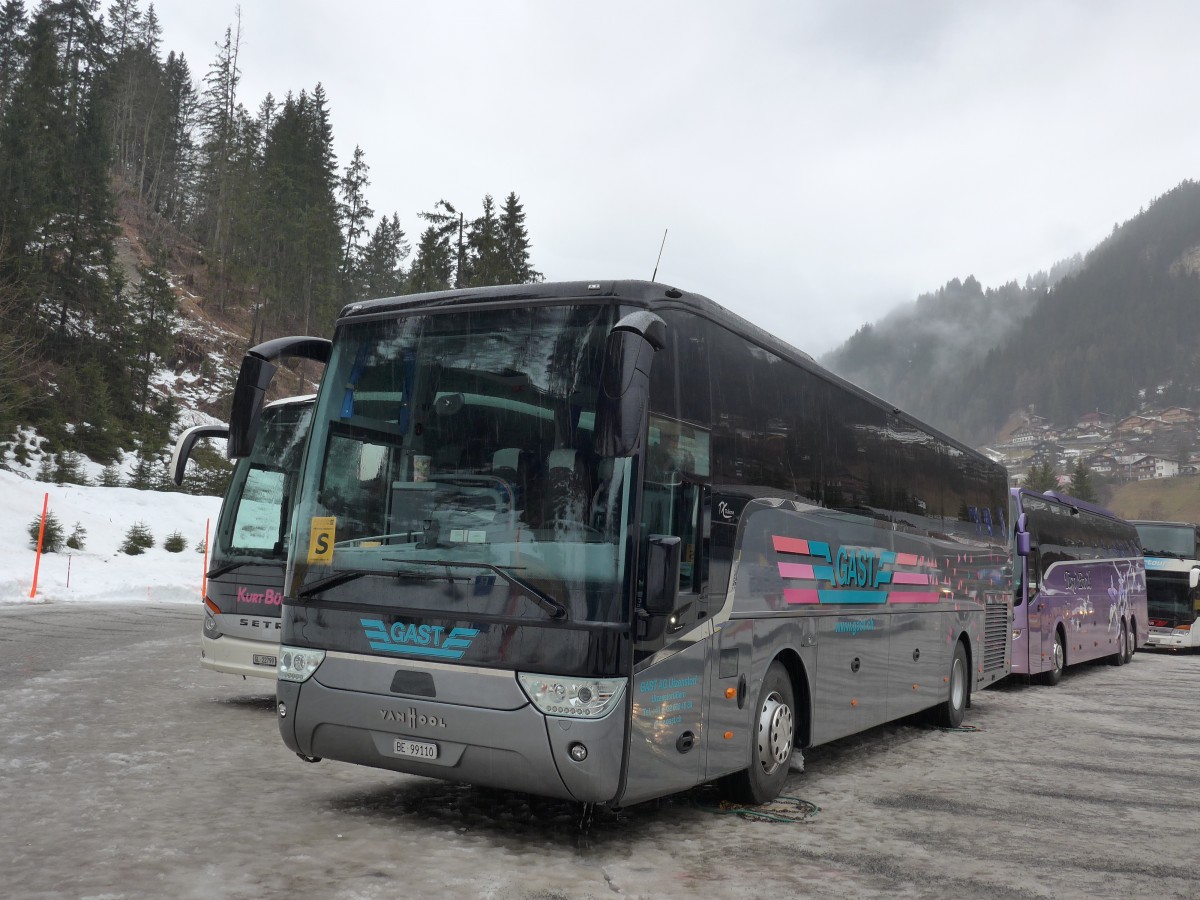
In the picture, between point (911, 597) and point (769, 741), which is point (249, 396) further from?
point (911, 597)

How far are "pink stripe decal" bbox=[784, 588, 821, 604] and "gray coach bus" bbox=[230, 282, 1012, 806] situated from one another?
3 centimetres

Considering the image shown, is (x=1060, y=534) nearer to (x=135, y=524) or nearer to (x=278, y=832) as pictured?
(x=278, y=832)

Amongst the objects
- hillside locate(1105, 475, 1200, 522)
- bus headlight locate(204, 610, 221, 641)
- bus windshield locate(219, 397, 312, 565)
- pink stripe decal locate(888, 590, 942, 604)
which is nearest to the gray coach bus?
pink stripe decal locate(888, 590, 942, 604)

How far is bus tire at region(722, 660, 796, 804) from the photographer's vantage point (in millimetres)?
7488

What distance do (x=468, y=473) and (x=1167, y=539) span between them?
29.9 meters

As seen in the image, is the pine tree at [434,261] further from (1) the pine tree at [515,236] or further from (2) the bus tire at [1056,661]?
(2) the bus tire at [1056,661]

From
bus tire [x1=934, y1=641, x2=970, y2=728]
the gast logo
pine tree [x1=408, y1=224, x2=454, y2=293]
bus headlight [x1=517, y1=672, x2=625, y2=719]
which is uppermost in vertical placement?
pine tree [x1=408, y1=224, x2=454, y2=293]

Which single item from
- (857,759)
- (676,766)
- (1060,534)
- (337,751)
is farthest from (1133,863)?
(1060,534)

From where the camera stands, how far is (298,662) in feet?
22.0

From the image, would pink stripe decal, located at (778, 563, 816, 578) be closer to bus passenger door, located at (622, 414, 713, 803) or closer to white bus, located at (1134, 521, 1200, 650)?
bus passenger door, located at (622, 414, 713, 803)

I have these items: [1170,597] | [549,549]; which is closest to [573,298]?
[549,549]

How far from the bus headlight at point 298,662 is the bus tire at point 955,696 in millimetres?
8263

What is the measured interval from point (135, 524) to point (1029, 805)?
95.2 ft

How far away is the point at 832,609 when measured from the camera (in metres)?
8.90
